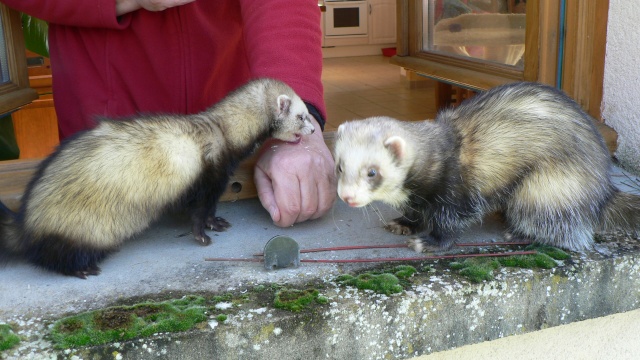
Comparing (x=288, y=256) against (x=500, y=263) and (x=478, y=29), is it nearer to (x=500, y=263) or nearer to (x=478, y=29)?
(x=500, y=263)

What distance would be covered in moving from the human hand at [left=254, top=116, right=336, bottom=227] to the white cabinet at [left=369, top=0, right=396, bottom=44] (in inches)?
246

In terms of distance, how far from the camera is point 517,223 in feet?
3.94

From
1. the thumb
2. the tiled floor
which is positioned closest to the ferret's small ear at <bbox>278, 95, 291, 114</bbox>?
the thumb

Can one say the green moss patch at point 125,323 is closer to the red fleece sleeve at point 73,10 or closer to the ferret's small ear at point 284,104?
the ferret's small ear at point 284,104

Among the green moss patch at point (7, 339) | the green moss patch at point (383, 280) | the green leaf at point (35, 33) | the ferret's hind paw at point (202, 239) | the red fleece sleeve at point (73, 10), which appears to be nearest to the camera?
the green moss patch at point (7, 339)

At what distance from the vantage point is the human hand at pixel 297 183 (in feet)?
4.09

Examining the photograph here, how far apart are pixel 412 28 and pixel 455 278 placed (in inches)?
65.3

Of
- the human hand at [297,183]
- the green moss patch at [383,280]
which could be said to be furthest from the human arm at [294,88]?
the green moss patch at [383,280]

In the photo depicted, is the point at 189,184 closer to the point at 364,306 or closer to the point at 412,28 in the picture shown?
the point at 364,306

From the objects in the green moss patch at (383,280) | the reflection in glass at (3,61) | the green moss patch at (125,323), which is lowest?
the green moss patch at (383,280)

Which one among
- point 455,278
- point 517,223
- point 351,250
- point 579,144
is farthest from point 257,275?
point 579,144

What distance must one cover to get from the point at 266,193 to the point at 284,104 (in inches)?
6.8

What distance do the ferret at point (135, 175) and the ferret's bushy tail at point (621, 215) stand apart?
0.56 m

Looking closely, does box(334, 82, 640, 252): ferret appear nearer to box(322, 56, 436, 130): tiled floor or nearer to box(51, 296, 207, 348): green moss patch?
box(51, 296, 207, 348): green moss patch
